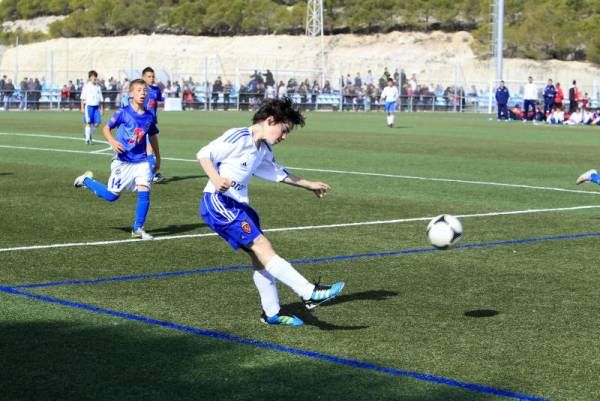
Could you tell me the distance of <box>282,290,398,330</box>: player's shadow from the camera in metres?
8.33

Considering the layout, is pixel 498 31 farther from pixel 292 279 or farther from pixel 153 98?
pixel 292 279

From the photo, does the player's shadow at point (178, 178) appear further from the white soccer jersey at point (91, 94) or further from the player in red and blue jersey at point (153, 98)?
the white soccer jersey at point (91, 94)

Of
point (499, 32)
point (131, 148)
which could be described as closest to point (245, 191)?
point (131, 148)

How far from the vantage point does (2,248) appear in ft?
39.1

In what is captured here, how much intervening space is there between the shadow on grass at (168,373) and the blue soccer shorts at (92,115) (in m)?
23.0

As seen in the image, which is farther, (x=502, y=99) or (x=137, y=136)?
(x=502, y=99)

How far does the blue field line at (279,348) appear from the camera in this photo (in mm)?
6594

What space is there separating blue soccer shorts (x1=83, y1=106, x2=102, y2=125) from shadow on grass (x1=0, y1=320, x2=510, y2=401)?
75.6 ft

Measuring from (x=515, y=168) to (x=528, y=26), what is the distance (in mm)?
83227

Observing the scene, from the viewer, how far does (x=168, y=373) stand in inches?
Result: 269

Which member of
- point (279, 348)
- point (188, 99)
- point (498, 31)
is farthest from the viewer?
point (188, 99)

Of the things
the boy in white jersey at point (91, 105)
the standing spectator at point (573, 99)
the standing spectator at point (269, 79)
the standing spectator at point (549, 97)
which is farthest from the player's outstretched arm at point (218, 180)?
the standing spectator at point (269, 79)

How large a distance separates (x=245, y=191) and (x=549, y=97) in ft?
150

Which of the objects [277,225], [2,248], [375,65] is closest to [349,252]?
[277,225]
